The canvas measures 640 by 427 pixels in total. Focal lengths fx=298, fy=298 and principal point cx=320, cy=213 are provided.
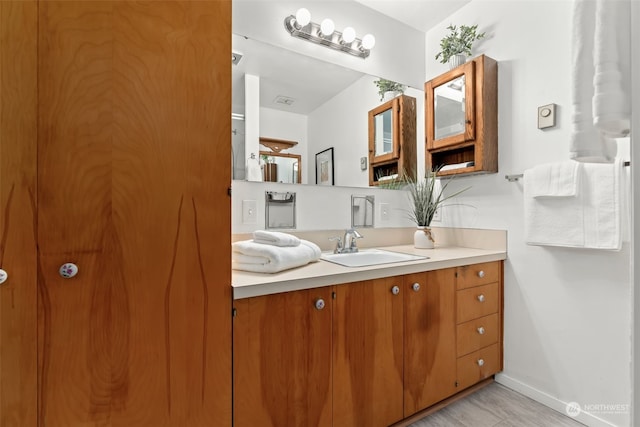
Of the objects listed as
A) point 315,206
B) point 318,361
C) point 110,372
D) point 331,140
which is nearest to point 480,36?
point 331,140

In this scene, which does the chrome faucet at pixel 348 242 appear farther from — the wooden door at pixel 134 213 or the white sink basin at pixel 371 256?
the wooden door at pixel 134 213

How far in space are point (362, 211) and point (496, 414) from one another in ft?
4.23

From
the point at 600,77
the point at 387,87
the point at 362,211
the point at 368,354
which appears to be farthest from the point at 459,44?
the point at 368,354

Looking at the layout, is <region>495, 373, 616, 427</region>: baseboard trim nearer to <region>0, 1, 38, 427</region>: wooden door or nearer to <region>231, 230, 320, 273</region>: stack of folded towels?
<region>231, 230, 320, 273</region>: stack of folded towels

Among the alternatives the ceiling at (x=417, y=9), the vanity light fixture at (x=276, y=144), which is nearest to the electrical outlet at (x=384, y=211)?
the vanity light fixture at (x=276, y=144)

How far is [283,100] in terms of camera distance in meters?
1.68

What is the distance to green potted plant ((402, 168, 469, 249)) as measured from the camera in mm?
1940

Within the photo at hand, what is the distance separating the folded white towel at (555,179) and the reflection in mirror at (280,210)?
1262mm

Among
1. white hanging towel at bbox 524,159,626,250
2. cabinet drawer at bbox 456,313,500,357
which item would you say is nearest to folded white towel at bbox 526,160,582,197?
white hanging towel at bbox 524,159,626,250

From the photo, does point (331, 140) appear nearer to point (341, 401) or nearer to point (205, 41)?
point (205, 41)

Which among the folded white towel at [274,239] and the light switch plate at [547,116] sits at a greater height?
the light switch plate at [547,116]

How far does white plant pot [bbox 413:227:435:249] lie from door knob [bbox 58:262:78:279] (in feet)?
5.69

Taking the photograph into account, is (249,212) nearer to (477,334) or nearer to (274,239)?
(274,239)

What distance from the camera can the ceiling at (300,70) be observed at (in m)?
1.58
